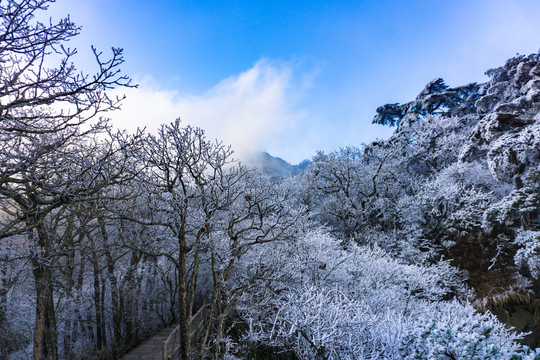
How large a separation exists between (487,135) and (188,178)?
18.7 metres

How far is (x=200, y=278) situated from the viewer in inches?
742

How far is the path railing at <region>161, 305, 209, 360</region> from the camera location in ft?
27.1

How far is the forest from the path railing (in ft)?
0.81

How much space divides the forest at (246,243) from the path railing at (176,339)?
247 millimetres

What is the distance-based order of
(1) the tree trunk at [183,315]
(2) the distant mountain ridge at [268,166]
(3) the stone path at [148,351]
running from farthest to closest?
(2) the distant mountain ridge at [268,166]
(3) the stone path at [148,351]
(1) the tree trunk at [183,315]

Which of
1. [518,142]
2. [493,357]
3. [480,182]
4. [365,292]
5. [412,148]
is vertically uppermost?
[412,148]

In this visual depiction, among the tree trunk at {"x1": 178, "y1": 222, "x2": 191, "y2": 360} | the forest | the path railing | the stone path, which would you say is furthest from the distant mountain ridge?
the stone path

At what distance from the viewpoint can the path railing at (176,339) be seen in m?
8.25

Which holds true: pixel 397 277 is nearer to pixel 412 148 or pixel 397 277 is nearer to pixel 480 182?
pixel 480 182

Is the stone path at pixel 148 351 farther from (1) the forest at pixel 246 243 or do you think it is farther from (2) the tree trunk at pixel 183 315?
(2) the tree trunk at pixel 183 315

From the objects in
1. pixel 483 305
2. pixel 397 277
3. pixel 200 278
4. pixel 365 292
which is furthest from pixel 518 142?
pixel 200 278

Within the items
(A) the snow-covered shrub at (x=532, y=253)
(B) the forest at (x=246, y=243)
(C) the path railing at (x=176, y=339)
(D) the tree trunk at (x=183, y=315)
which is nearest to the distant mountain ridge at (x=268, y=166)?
(B) the forest at (x=246, y=243)

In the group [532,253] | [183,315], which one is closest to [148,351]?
[183,315]

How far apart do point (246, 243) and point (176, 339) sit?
174 inches
